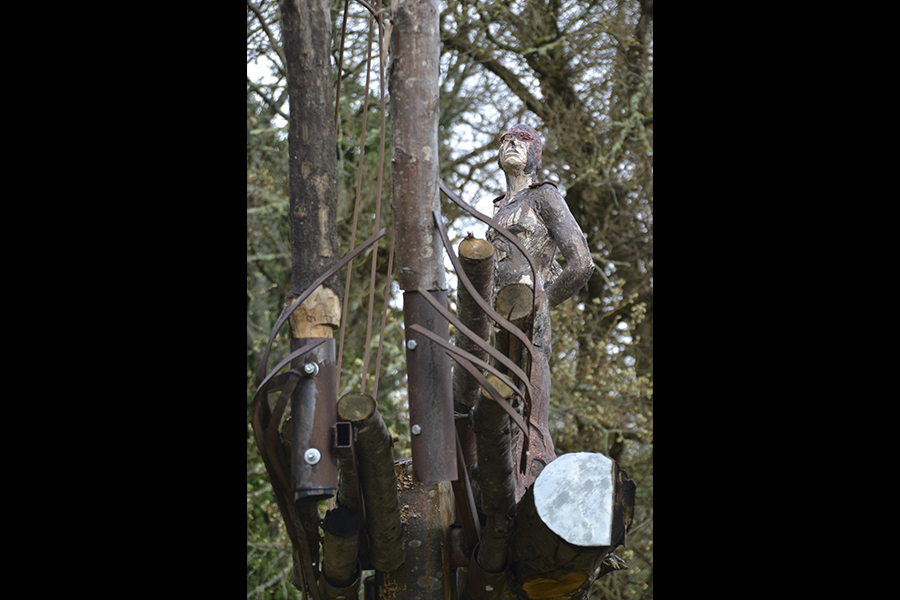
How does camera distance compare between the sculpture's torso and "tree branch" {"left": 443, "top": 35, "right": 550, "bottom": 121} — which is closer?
the sculpture's torso

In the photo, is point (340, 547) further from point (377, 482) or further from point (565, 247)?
point (565, 247)

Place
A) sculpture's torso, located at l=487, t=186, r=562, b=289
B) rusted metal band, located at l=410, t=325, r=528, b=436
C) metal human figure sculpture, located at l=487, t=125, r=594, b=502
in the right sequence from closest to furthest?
1. rusted metal band, located at l=410, t=325, r=528, b=436
2. metal human figure sculpture, located at l=487, t=125, r=594, b=502
3. sculpture's torso, located at l=487, t=186, r=562, b=289

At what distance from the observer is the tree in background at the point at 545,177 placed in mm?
7223

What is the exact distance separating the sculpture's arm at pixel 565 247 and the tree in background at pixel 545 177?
3.68 metres

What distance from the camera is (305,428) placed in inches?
95.6

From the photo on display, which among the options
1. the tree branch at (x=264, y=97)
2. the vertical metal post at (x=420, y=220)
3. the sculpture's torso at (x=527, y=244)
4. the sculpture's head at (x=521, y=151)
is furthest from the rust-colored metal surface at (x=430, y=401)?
the tree branch at (x=264, y=97)

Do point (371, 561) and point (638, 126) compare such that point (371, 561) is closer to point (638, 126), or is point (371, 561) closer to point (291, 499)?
point (291, 499)

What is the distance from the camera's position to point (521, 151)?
3605 mm

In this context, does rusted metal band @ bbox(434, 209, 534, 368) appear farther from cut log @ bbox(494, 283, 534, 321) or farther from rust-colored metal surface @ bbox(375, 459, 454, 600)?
rust-colored metal surface @ bbox(375, 459, 454, 600)

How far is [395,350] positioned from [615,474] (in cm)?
477

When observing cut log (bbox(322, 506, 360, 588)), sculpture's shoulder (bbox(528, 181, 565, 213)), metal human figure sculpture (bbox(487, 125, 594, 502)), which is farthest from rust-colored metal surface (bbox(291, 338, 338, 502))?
sculpture's shoulder (bbox(528, 181, 565, 213))

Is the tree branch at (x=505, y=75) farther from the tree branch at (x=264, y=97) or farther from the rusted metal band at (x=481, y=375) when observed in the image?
the rusted metal band at (x=481, y=375)

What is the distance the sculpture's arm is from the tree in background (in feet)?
12.1

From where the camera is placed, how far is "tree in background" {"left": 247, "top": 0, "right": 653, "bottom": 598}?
722cm
